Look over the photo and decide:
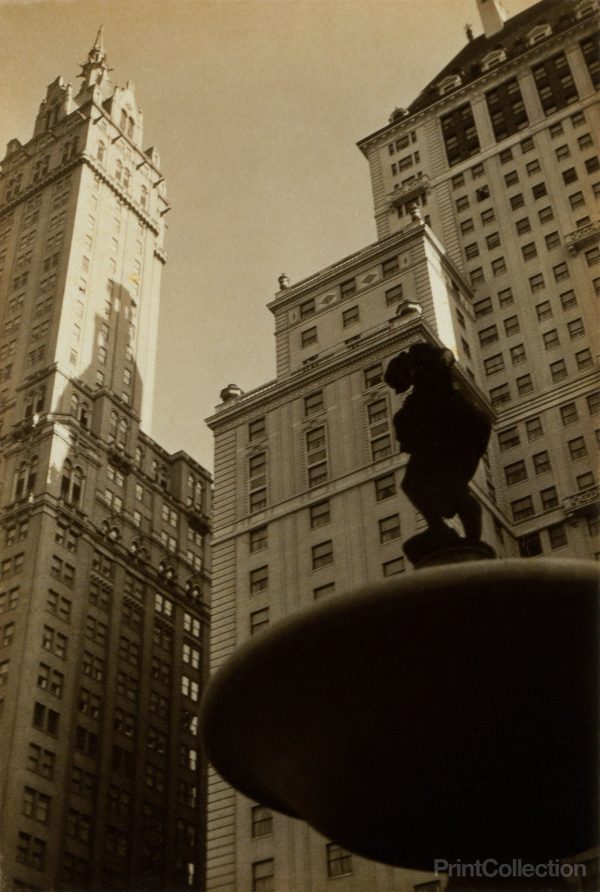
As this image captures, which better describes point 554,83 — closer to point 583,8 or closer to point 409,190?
point 583,8

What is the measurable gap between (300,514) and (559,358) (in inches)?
733

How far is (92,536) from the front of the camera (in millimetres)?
83250

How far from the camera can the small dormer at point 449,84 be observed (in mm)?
85500

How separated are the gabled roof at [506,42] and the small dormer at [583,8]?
1.41 ft

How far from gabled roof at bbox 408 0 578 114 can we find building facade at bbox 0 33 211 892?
32.9m

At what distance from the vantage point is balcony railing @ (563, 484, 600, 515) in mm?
55250

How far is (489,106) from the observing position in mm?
82500

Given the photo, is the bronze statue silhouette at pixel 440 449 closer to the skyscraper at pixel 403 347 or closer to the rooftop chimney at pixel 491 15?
the skyscraper at pixel 403 347

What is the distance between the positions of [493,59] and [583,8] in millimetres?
7399

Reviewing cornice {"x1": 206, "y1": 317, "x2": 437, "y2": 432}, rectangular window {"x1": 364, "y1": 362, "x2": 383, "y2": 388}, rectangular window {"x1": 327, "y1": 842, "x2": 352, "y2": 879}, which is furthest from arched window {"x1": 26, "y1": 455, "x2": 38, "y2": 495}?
rectangular window {"x1": 327, "y1": 842, "x2": 352, "y2": 879}

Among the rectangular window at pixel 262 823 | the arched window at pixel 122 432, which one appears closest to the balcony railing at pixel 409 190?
the arched window at pixel 122 432

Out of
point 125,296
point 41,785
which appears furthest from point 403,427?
point 125,296

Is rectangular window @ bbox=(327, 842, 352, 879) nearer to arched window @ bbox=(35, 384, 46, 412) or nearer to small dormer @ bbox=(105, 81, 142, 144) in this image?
arched window @ bbox=(35, 384, 46, 412)

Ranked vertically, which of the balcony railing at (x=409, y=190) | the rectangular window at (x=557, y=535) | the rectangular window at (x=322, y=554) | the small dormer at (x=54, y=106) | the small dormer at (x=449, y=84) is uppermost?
the small dormer at (x=54, y=106)
